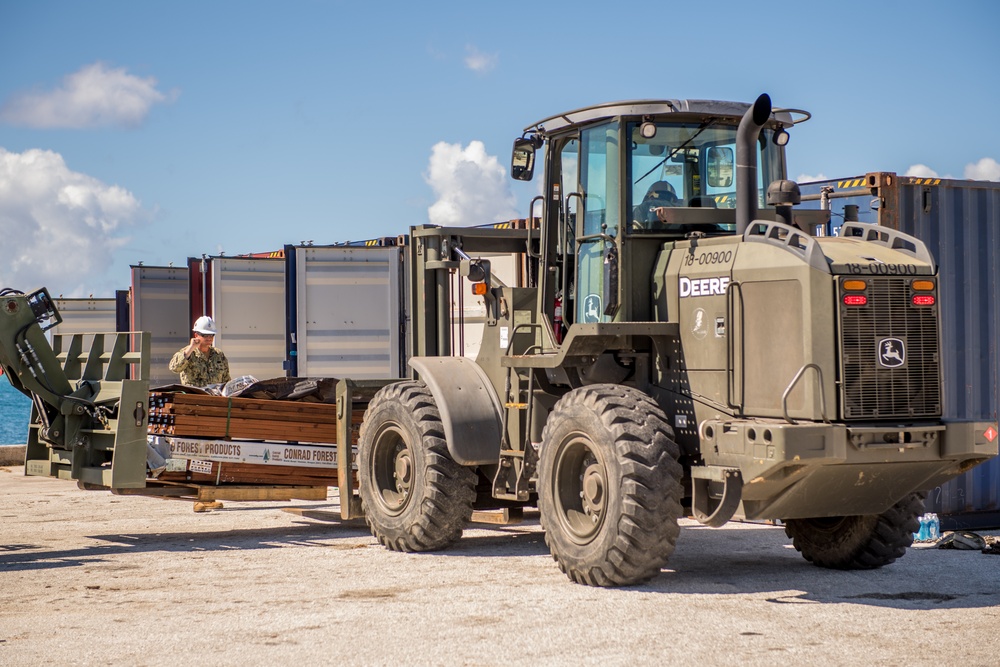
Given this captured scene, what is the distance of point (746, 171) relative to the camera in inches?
343

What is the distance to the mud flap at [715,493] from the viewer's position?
26.4 ft

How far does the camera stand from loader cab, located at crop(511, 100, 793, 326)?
919 centimetres

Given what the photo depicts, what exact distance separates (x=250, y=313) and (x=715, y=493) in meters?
9.92

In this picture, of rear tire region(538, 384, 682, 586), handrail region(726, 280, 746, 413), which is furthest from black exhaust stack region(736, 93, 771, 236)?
rear tire region(538, 384, 682, 586)

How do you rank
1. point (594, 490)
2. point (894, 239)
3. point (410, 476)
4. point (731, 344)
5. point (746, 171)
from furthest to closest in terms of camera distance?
point (410, 476)
point (894, 239)
point (746, 171)
point (594, 490)
point (731, 344)

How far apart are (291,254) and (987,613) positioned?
10.7m

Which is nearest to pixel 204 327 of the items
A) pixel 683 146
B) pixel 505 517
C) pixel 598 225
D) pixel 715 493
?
pixel 505 517

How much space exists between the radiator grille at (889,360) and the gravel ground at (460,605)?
122cm

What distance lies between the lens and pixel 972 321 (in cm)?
1212

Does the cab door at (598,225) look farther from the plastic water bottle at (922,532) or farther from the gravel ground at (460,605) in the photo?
the plastic water bottle at (922,532)

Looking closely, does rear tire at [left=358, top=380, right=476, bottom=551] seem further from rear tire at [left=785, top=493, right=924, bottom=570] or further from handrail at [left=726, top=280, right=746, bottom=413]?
rear tire at [left=785, top=493, right=924, bottom=570]

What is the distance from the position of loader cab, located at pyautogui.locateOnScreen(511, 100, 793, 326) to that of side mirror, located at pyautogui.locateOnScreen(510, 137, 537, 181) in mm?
392

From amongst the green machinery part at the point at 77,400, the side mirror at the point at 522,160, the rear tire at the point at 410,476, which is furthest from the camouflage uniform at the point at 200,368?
the side mirror at the point at 522,160

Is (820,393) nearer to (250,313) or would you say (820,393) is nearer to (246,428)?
(246,428)
